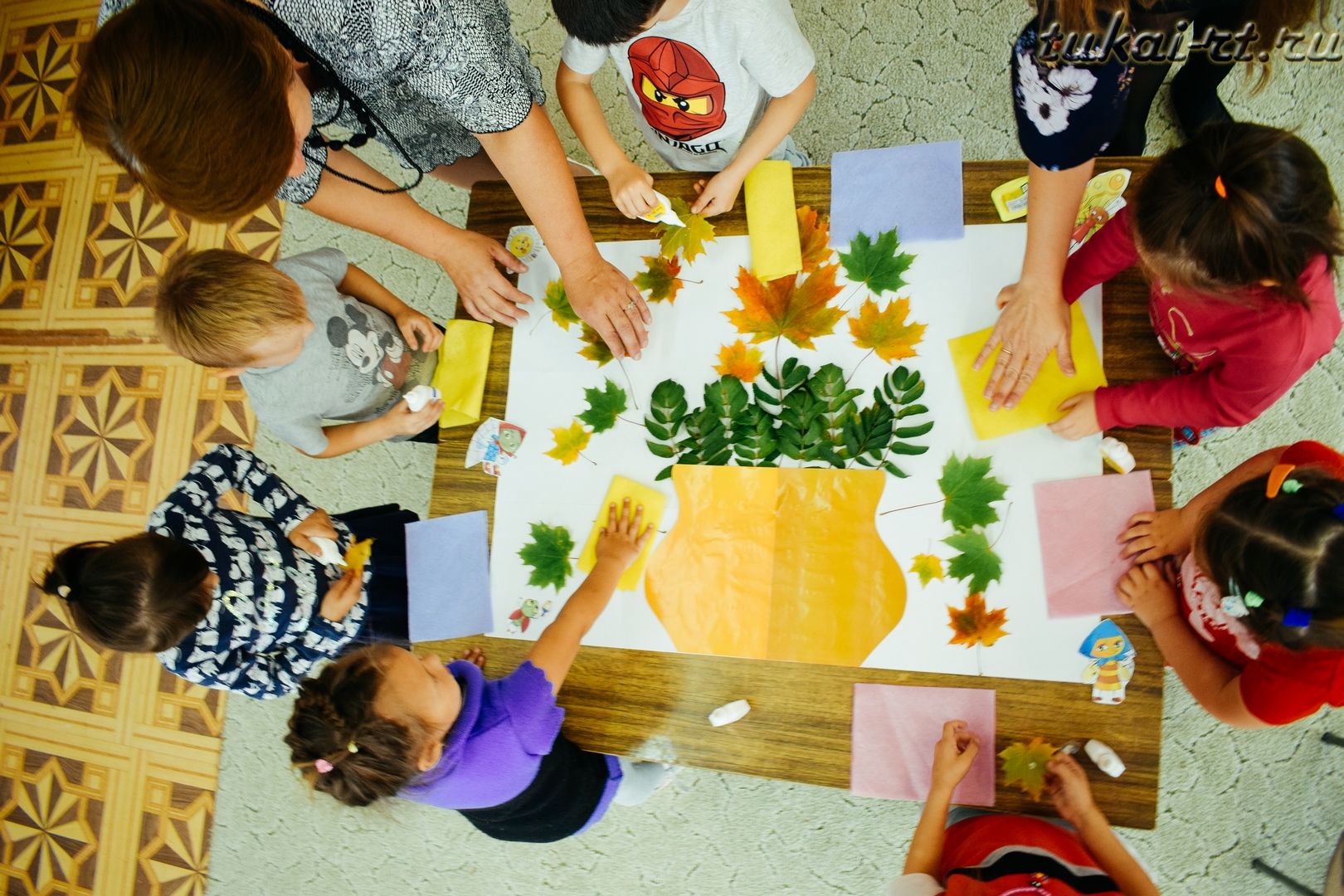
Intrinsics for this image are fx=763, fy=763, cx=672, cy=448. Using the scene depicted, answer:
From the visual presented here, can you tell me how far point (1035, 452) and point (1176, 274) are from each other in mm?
290

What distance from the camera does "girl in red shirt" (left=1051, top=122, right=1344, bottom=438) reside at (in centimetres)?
82

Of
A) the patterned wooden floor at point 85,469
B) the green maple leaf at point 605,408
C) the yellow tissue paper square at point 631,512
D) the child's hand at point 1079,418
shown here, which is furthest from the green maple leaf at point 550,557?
the patterned wooden floor at point 85,469

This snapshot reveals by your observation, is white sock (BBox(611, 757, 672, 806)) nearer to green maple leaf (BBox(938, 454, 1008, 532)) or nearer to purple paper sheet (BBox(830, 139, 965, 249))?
Result: green maple leaf (BBox(938, 454, 1008, 532))

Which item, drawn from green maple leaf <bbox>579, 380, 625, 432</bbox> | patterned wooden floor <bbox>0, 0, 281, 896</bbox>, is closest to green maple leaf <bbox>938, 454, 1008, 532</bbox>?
green maple leaf <bbox>579, 380, 625, 432</bbox>

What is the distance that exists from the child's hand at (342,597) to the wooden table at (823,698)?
0.26 meters

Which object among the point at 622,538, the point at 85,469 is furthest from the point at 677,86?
the point at 85,469

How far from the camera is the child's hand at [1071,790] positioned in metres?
0.97

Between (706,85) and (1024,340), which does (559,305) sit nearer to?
(706,85)

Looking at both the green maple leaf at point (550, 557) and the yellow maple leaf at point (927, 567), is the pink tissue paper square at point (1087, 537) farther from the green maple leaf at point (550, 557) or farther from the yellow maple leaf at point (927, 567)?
the green maple leaf at point (550, 557)

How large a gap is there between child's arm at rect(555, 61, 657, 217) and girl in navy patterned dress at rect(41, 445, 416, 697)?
77cm

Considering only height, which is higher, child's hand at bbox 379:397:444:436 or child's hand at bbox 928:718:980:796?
child's hand at bbox 379:397:444:436

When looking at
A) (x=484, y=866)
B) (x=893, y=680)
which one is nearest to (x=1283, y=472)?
(x=893, y=680)

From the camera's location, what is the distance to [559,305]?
1.28m

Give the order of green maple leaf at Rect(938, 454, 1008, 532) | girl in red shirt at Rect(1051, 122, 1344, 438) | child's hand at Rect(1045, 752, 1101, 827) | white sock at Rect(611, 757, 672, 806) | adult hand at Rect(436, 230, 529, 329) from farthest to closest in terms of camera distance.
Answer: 1. white sock at Rect(611, 757, 672, 806)
2. adult hand at Rect(436, 230, 529, 329)
3. green maple leaf at Rect(938, 454, 1008, 532)
4. child's hand at Rect(1045, 752, 1101, 827)
5. girl in red shirt at Rect(1051, 122, 1344, 438)
